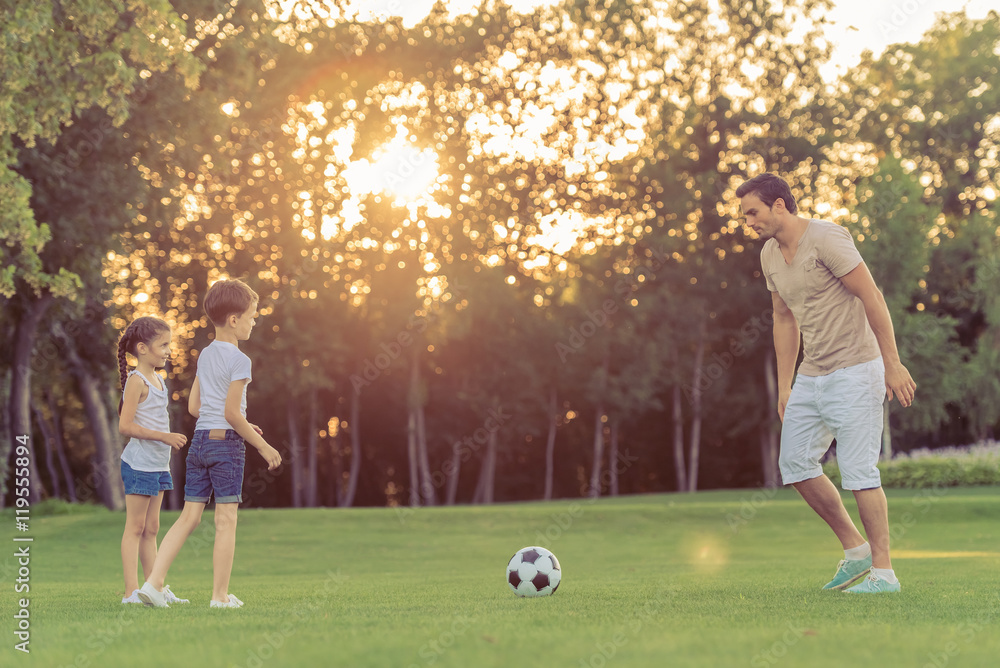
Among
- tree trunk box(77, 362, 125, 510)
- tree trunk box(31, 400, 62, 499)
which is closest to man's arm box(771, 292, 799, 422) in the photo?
tree trunk box(77, 362, 125, 510)

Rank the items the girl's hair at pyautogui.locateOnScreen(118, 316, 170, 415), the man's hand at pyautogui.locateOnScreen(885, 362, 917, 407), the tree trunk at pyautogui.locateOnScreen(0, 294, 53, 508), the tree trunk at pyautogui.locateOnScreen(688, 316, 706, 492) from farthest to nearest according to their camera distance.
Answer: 1. the tree trunk at pyautogui.locateOnScreen(688, 316, 706, 492)
2. the tree trunk at pyautogui.locateOnScreen(0, 294, 53, 508)
3. the girl's hair at pyautogui.locateOnScreen(118, 316, 170, 415)
4. the man's hand at pyautogui.locateOnScreen(885, 362, 917, 407)

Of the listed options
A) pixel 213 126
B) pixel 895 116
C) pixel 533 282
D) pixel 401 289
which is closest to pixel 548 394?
pixel 533 282

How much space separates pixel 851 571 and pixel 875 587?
237 mm

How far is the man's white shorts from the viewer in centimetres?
615

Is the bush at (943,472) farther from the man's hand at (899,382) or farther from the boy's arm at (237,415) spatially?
the boy's arm at (237,415)

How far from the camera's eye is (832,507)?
250 inches

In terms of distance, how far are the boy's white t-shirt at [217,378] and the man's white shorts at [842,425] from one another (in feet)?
11.7

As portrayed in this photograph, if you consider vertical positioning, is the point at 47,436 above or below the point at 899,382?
below

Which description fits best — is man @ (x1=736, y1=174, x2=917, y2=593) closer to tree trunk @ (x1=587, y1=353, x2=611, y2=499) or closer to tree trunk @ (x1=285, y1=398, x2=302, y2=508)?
tree trunk @ (x1=587, y1=353, x2=611, y2=499)

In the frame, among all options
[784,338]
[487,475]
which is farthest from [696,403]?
[784,338]

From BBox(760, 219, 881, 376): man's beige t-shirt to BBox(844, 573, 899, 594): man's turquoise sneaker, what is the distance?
132 cm

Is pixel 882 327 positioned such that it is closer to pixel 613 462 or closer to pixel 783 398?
pixel 783 398

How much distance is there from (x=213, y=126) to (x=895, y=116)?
33204 mm

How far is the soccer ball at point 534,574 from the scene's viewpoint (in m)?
6.84
